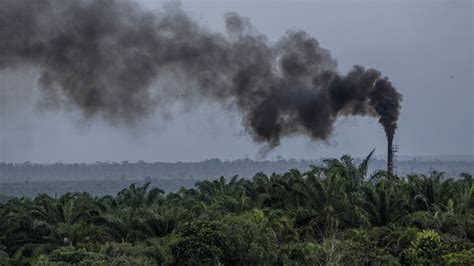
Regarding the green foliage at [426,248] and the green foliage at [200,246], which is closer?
the green foliage at [426,248]

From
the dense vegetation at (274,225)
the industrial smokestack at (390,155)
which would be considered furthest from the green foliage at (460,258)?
the industrial smokestack at (390,155)

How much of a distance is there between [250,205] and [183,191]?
1003 cm

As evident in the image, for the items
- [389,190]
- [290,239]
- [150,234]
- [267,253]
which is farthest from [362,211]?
[150,234]

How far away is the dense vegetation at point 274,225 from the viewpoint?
1006 inches

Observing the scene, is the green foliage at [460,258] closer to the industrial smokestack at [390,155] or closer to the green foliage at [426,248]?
the green foliage at [426,248]

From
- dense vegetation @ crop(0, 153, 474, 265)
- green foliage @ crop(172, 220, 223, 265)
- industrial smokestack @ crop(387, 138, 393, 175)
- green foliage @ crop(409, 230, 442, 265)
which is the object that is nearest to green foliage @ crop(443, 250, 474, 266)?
dense vegetation @ crop(0, 153, 474, 265)

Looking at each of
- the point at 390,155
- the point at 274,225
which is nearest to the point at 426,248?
the point at 274,225

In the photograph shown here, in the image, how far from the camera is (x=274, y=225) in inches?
1147

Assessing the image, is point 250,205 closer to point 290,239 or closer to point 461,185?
point 290,239

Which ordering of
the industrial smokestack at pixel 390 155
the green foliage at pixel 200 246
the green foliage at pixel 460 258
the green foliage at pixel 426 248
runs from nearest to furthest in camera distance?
1. the green foliage at pixel 460 258
2. the green foliage at pixel 426 248
3. the green foliage at pixel 200 246
4. the industrial smokestack at pixel 390 155

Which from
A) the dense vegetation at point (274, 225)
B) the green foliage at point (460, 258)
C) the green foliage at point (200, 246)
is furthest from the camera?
the green foliage at point (200, 246)

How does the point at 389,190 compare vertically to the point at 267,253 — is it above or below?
Answer: above

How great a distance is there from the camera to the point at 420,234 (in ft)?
84.8

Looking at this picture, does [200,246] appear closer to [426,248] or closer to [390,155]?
[426,248]
